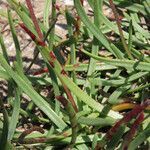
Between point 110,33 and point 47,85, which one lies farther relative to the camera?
point 110,33

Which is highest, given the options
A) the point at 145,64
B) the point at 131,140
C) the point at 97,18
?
the point at 97,18

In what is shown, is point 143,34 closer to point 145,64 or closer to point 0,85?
point 145,64

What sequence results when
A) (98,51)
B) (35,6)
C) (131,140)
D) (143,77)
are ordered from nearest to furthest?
(131,140), (143,77), (98,51), (35,6)

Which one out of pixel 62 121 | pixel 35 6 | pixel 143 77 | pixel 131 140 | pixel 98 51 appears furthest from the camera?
pixel 35 6

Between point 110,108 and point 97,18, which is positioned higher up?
point 97,18

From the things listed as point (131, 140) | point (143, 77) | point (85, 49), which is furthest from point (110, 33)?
point (131, 140)

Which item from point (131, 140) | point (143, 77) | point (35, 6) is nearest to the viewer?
point (131, 140)

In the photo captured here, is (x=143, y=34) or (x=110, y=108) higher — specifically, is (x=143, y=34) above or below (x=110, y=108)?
above

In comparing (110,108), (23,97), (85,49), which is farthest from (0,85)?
(110,108)

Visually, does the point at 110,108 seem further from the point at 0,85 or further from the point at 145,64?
the point at 0,85
